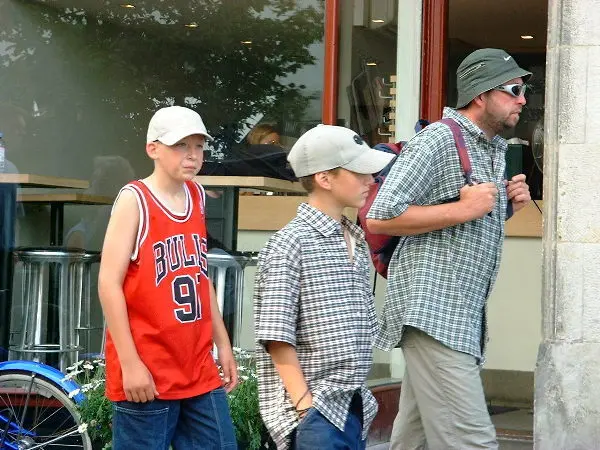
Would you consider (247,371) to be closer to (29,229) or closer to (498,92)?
(29,229)

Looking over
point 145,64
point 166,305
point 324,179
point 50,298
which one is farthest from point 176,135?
point 145,64

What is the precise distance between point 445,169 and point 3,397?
273 cm

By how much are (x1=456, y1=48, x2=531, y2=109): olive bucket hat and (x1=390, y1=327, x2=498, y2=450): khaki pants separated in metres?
0.93

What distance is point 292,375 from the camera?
3.67m

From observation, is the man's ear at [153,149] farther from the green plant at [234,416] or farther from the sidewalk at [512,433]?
the sidewalk at [512,433]

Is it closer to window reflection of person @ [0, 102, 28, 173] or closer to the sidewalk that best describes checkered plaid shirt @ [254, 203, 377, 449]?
the sidewalk

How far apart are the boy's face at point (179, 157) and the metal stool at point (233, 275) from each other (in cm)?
252

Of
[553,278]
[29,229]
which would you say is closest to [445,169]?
[553,278]

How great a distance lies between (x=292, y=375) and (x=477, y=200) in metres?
1.12

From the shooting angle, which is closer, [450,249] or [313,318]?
[313,318]

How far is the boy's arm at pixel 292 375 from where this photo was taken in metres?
Result: 3.67

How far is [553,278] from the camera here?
248 inches

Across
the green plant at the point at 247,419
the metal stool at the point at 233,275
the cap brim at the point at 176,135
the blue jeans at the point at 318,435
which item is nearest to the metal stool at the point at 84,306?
the metal stool at the point at 233,275

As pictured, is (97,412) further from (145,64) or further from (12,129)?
(145,64)
